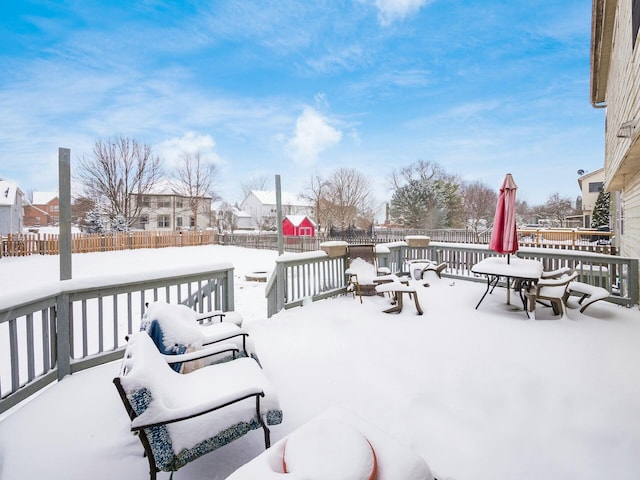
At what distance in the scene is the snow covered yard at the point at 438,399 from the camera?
184 centimetres

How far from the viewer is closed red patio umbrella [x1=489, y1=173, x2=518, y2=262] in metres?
5.04

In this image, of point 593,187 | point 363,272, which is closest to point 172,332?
point 363,272

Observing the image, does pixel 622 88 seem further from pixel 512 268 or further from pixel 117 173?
pixel 117 173

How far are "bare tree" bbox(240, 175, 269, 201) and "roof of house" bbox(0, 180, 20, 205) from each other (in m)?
26.7

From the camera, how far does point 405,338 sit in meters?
3.88

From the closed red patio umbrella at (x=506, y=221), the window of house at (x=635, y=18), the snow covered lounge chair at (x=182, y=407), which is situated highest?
the window of house at (x=635, y=18)

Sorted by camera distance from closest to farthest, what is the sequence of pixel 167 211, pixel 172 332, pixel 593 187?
pixel 172 332 < pixel 593 187 < pixel 167 211

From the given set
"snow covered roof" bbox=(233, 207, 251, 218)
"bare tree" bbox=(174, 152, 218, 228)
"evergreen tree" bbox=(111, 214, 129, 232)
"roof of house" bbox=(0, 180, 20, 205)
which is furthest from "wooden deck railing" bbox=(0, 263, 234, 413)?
"snow covered roof" bbox=(233, 207, 251, 218)

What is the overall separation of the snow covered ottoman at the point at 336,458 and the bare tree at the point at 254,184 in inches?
1867

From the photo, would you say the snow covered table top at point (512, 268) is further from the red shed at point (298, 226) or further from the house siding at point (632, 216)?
the red shed at point (298, 226)

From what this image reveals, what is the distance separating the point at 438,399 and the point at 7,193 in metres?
30.0

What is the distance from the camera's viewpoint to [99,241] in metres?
17.8

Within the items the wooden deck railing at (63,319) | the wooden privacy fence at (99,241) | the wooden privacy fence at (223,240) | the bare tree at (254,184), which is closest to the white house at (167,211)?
the wooden privacy fence at (99,241)

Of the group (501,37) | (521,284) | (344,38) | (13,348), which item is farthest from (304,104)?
(13,348)
